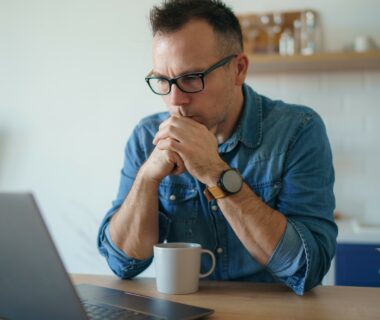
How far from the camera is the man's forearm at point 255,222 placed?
1.09m

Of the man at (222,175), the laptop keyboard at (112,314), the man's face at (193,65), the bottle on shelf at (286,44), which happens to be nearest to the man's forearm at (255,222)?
the man at (222,175)

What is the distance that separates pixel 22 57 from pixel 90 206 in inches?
36.9

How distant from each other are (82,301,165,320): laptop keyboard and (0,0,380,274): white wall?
1.91m

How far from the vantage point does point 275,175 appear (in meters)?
1.27

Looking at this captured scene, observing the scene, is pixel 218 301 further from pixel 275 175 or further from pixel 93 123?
pixel 93 123

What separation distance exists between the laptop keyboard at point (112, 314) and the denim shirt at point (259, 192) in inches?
12.1

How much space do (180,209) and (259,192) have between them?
0.20 metres

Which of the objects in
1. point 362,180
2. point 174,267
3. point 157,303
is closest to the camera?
point 157,303

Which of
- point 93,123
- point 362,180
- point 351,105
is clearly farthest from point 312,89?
point 93,123

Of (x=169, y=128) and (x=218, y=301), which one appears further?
(x=169, y=128)

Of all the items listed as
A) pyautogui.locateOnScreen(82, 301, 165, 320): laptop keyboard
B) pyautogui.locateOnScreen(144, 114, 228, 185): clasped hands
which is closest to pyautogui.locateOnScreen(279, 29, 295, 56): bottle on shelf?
pyautogui.locateOnScreen(144, 114, 228, 185): clasped hands

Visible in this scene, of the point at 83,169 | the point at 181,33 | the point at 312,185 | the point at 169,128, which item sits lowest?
the point at 83,169

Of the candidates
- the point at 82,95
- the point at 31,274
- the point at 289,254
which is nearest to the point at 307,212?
the point at 289,254

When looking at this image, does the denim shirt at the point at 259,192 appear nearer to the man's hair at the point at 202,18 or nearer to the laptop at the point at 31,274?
the man's hair at the point at 202,18
